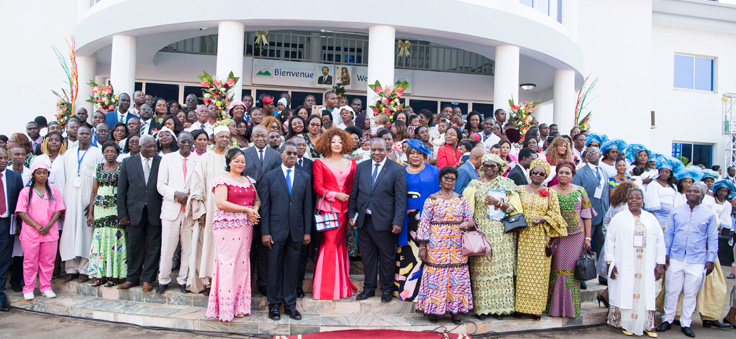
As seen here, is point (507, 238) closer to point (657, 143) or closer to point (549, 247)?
point (549, 247)

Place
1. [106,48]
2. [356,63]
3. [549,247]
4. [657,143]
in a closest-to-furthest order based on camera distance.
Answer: [549,247] < [106,48] < [356,63] < [657,143]

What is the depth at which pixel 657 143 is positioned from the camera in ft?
64.5

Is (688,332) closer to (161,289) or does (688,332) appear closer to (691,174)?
(691,174)

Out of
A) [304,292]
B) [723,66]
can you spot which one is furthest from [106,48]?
[723,66]

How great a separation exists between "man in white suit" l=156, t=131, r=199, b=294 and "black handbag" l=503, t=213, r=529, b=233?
11.9ft

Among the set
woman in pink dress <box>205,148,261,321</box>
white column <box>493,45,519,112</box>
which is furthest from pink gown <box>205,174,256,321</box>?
white column <box>493,45,519,112</box>

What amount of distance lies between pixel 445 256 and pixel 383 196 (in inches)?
37.1

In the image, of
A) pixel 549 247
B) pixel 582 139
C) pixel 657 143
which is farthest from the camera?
pixel 657 143

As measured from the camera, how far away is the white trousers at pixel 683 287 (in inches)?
242

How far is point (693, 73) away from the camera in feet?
66.5

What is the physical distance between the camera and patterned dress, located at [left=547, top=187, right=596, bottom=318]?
6.00 m

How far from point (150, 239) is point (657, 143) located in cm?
1888

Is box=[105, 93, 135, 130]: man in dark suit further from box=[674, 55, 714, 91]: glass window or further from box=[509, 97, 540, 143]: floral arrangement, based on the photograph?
box=[674, 55, 714, 91]: glass window

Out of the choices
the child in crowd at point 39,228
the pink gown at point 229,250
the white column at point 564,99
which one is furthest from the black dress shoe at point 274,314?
the white column at point 564,99
